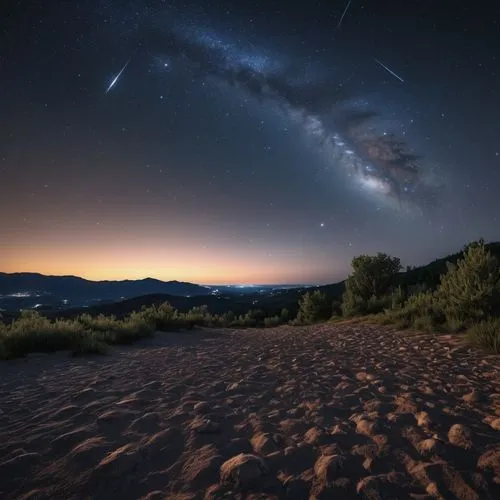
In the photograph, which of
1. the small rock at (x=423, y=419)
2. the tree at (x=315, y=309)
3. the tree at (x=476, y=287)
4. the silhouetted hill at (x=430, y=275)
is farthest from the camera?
the silhouetted hill at (x=430, y=275)

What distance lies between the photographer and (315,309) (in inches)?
886

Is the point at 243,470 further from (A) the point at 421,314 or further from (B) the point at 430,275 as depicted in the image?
(B) the point at 430,275

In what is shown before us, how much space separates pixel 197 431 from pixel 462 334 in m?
7.70

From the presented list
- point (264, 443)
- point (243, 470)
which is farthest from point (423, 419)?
point (243, 470)

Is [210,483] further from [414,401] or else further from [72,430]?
[414,401]

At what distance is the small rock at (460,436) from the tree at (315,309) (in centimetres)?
1963

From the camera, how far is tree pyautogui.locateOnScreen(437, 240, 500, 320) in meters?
8.76

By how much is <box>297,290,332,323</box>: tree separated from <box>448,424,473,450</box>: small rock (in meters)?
19.6

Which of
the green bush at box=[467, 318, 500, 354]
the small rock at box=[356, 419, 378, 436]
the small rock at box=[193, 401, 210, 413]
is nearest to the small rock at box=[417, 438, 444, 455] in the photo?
the small rock at box=[356, 419, 378, 436]

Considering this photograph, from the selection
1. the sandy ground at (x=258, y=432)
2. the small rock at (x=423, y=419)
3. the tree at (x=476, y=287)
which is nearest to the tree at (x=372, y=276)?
the tree at (x=476, y=287)

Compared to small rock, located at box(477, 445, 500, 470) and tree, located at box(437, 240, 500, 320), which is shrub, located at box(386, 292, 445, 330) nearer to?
tree, located at box(437, 240, 500, 320)

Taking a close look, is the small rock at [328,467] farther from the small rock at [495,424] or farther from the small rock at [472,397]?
the small rock at [472,397]

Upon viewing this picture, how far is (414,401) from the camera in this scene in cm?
348

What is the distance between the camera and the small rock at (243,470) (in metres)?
2.12
